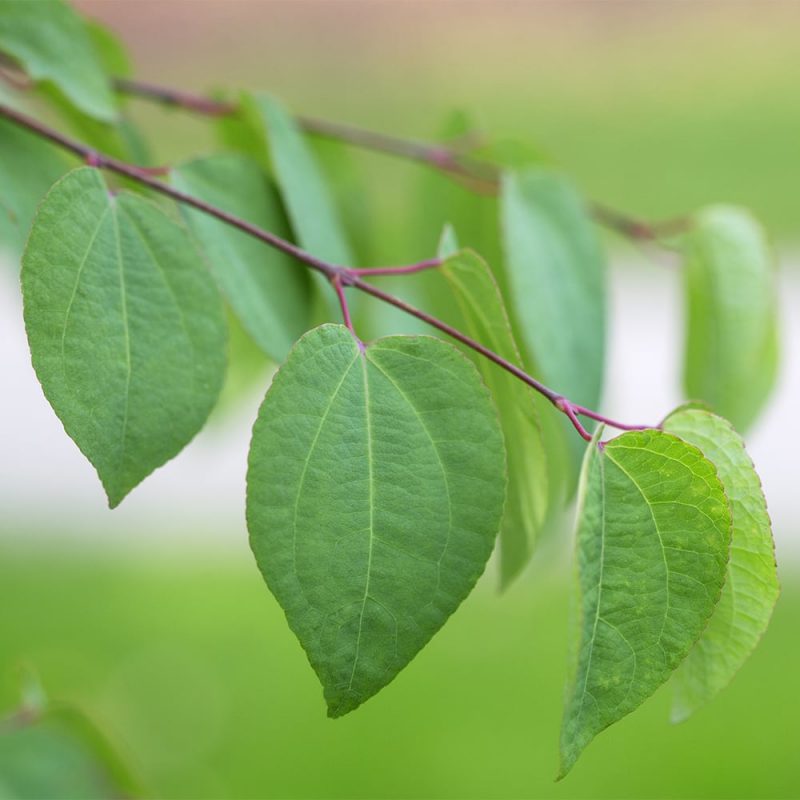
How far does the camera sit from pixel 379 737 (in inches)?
97.0

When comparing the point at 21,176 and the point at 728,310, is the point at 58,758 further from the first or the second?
the point at 728,310

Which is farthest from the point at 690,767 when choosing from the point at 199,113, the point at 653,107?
the point at 653,107

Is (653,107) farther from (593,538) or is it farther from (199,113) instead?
(593,538)

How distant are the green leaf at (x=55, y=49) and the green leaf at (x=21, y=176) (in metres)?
0.05

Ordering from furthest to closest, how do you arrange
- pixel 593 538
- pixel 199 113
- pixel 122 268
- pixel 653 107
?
pixel 653 107
pixel 199 113
pixel 122 268
pixel 593 538

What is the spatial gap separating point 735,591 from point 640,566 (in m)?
0.07

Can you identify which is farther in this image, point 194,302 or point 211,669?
point 211,669

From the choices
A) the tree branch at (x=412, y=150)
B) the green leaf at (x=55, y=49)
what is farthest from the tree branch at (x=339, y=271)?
the tree branch at (x=412, y=150)

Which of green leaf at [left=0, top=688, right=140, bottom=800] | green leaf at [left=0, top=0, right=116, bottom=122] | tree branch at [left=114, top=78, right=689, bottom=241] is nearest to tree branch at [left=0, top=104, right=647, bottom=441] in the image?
green leaf at [left=0, top=0, right=116, bottom=122]

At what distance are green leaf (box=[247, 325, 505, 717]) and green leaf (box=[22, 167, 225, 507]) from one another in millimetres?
85

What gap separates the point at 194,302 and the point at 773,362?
57cm

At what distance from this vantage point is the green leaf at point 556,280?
81 cm

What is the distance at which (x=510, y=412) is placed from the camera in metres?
0.62

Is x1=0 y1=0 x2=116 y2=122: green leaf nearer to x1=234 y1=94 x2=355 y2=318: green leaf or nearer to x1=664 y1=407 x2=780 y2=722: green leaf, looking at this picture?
x1=234 y1=94 x2=355 y2=318: green leaf
